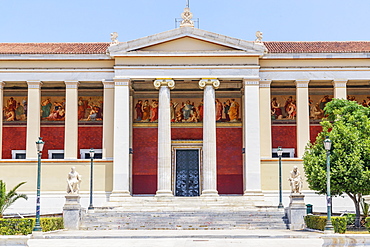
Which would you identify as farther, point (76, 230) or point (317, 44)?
point (317, 44)

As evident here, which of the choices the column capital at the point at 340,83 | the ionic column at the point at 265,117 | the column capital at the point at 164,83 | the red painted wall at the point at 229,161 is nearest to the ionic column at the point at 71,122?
the column capital at the point at 164,83

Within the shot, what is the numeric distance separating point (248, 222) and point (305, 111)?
32.4 ft

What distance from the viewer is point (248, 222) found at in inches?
1230

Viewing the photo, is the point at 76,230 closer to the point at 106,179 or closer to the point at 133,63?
the point at 106,179

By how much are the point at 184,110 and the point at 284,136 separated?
6.72m

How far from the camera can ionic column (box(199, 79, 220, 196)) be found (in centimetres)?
3675

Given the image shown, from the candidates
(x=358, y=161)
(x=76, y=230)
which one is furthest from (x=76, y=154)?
(x=358, y=161)

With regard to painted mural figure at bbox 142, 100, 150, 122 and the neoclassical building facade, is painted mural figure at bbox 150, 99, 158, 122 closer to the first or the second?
the neoclassical building facade

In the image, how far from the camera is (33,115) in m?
38.1

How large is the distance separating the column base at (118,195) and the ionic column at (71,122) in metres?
3.49

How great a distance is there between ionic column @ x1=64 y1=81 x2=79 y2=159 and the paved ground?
429 inches

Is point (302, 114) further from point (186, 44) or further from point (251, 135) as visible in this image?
point (186, 44)

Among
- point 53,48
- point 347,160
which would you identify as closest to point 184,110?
point 53,48

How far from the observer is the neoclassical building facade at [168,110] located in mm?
37312
